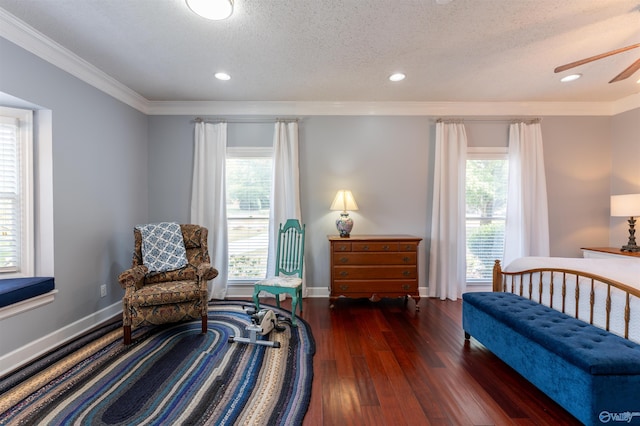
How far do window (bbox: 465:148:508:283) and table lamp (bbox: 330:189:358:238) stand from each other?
5.78 ft

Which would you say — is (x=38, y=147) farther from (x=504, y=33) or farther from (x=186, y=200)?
(x=504, y=33)

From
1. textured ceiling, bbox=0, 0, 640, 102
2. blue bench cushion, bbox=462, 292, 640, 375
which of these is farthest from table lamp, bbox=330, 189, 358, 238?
blue bench cushion, bbox=462, 292, 640, 375

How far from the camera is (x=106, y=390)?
1908 millimetres

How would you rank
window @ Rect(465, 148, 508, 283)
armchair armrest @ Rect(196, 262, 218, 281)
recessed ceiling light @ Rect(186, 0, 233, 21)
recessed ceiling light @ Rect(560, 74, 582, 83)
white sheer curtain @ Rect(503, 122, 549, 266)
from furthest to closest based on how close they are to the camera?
window @ Rect(465, 148, 508, 283)
white sheer curtain @ Rect(503, 122, 549, 266)
recessed ceiling light @ Rect(560, 74, 582, 83)
armchair armrest @ Rect(196, 262, 218, 281)
recessed ceiling light @ Rect(186, 0, 233, 21)

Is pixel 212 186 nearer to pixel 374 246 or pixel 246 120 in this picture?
pixel 246 120

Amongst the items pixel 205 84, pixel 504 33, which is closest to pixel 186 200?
pixel 205 84

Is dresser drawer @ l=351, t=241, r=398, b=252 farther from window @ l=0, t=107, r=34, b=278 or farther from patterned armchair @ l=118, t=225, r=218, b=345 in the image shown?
window @ l=0, t=107, r=34, b=278

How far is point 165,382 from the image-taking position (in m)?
1.99

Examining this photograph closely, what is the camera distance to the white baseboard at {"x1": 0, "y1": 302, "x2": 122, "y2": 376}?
215cm

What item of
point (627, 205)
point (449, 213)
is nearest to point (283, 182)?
point (449, 213)

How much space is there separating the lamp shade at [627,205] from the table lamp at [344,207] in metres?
3.18

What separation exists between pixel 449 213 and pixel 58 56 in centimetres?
473

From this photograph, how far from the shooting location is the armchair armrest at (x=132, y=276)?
8.25 feet

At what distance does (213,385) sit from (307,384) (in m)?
0.69
